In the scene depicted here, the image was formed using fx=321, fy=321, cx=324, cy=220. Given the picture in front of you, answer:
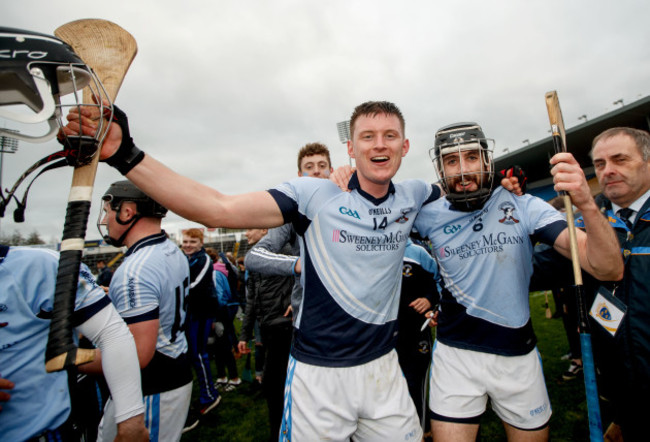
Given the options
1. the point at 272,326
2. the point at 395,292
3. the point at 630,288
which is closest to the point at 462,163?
the point at 395,292

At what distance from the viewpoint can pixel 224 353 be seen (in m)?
6.24

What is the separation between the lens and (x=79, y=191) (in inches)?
48.0

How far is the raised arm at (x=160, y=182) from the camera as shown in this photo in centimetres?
124

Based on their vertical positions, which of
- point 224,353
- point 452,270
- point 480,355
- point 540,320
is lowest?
point 540,320

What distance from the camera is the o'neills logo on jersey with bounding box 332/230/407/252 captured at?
6.44 ft

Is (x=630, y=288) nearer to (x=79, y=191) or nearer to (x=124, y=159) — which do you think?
(x=124, y=159)

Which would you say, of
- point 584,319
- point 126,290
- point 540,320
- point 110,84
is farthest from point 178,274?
point 540,320

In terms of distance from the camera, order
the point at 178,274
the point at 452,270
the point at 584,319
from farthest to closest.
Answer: the point at 178,274 → the point at 452,270 → the point at 584,319

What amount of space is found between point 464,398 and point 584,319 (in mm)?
1012

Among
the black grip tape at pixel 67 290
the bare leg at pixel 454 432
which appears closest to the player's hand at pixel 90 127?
the black grip tape at pixel 67 290

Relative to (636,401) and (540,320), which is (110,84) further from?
(540,320)

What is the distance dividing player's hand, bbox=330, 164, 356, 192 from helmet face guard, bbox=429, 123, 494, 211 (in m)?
0.71

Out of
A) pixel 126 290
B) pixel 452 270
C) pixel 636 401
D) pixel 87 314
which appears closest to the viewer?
pixel 87 314

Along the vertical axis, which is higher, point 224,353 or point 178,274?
point 178,274
